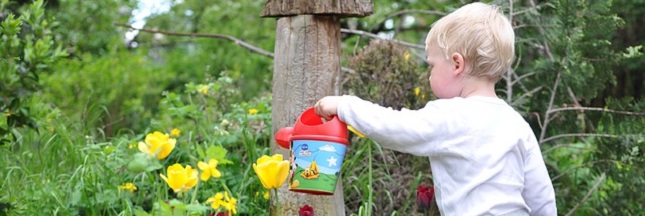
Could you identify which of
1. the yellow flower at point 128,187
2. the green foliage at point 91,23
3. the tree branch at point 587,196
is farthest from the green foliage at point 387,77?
the green foliage at point 91,23

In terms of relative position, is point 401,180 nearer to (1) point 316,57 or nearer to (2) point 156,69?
(1) point 316,57

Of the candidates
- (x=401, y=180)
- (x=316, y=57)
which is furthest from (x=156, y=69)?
(x=316, y=57)

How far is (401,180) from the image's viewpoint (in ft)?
13.9

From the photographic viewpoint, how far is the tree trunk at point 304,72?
3.43 meters

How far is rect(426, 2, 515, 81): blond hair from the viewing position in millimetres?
2604

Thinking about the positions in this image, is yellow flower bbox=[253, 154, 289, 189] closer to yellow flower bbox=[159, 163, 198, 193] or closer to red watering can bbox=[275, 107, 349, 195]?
red watering can bbox=[275, 107, 349, 195]

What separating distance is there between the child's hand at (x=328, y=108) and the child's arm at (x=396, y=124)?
0.03 m

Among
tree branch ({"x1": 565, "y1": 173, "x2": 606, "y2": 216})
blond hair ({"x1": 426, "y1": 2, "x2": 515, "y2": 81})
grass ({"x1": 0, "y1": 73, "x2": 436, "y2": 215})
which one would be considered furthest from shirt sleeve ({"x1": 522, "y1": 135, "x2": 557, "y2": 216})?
tree branch ({"x1": 565, "y1": 173, "x2": 606, "y2": 216})

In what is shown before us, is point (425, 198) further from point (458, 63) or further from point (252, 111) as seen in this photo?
point (252, 111)

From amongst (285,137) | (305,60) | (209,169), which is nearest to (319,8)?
(305,60)

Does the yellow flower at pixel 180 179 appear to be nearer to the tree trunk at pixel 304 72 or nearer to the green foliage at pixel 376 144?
the green foliage at pixel 376 144

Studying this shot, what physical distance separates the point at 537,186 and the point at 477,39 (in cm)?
49

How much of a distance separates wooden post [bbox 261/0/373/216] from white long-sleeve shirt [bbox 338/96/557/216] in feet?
2.64

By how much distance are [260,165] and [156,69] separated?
18.6 ft
